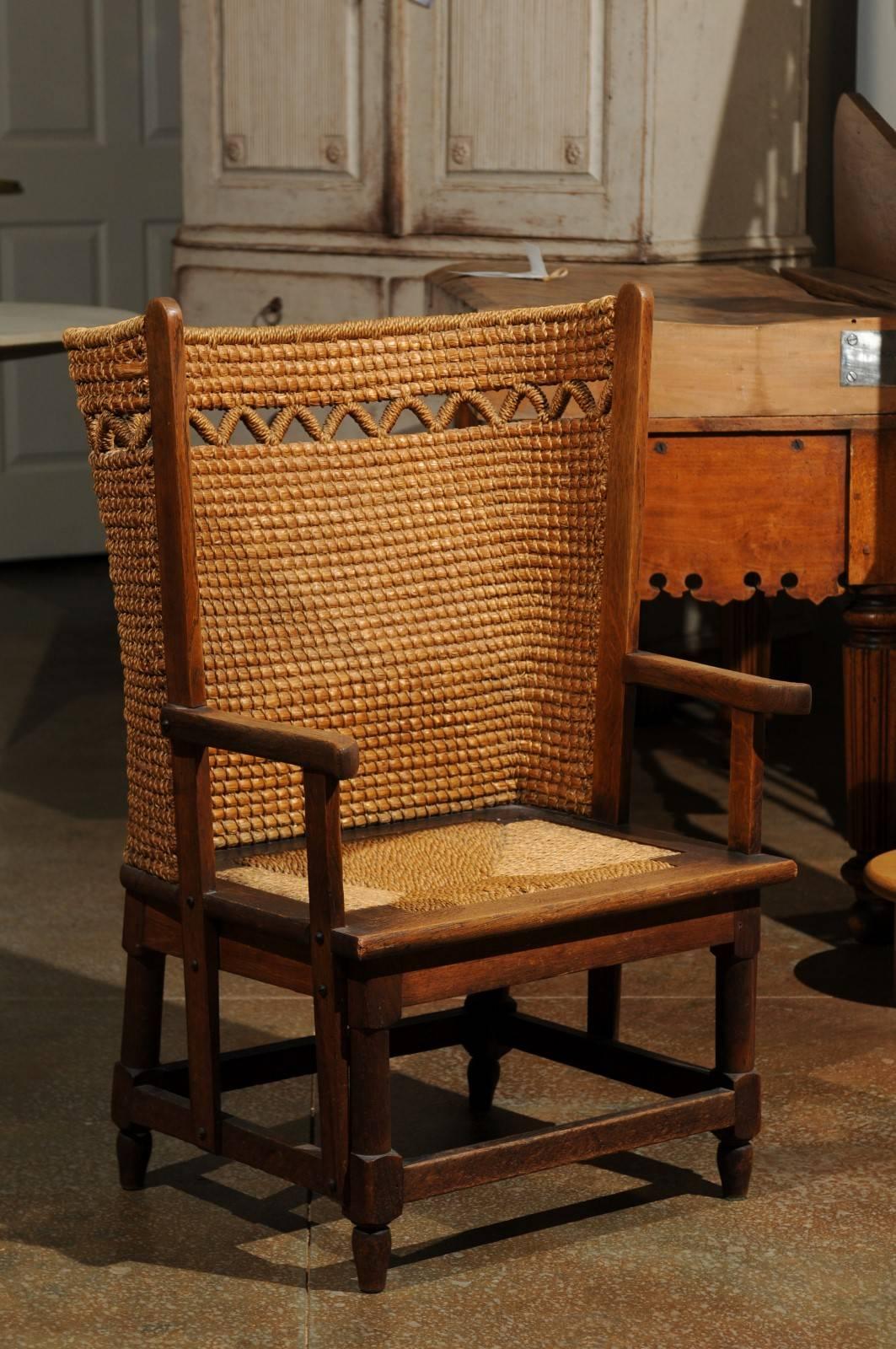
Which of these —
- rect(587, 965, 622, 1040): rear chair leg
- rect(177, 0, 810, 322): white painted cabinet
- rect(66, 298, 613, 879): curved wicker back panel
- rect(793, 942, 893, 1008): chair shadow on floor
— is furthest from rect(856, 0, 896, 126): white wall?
rect(587, 965, 622, 1040): rear chair leg

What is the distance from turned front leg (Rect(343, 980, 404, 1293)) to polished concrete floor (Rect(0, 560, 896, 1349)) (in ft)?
0.39

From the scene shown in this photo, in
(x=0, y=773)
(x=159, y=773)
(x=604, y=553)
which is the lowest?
(x=0, y=773)

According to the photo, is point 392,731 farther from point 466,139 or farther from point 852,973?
point 466,139

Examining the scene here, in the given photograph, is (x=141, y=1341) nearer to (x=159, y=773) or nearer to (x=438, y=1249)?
(x=438, y=1249)

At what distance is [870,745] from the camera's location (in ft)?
10.5

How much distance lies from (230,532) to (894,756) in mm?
A: 1344

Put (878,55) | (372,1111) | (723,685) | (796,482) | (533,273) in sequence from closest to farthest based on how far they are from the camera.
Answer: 1. (372,1111)
2. (723,685)
3. (796,482)
4. (533,273)
5. (878,55)

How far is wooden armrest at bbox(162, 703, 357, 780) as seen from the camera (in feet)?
6.40

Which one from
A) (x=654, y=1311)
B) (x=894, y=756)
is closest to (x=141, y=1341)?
(x=654, y=1311)

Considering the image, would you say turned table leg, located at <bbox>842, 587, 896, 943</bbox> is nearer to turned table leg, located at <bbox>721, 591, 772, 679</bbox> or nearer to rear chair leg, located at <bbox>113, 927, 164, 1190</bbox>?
turned table leg, located at <bbox>721, 591, 772, 679</bbox>

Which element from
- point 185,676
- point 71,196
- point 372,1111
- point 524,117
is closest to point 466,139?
point 524,117

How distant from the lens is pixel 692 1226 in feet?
7.36

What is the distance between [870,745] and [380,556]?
3.65 ft

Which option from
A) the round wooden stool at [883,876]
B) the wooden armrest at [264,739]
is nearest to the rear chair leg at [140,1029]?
the wooden armrest at [264,739]
